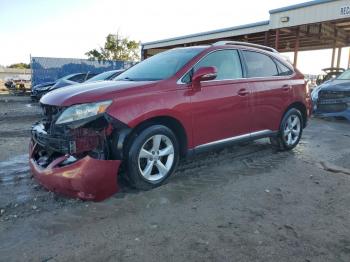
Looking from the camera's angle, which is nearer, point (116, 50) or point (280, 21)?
point (280, 21)

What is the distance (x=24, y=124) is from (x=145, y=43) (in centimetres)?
2013

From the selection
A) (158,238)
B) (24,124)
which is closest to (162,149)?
(158,238)

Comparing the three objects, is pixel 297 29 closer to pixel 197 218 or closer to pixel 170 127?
pixel 170 127

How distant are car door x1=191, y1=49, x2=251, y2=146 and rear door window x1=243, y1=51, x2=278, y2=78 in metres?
0.22

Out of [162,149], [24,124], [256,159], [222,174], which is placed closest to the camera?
[162,149]

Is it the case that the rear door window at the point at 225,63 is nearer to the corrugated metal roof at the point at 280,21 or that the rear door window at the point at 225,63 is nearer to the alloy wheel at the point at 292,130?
the alloy wheel at the point at 292,130

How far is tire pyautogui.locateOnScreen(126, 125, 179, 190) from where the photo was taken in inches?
153

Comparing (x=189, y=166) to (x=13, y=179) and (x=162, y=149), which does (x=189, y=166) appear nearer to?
(x=162, y=149)

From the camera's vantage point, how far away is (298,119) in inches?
248

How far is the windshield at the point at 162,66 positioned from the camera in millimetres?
4477

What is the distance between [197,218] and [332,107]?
838 centimetres

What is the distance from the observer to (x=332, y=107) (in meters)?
10.3

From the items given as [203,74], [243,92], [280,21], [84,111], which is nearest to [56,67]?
[280,21]

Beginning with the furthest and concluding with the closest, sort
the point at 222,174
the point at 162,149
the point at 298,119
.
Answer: the point at 298,119, the point at 222,174, the point at 162,149
